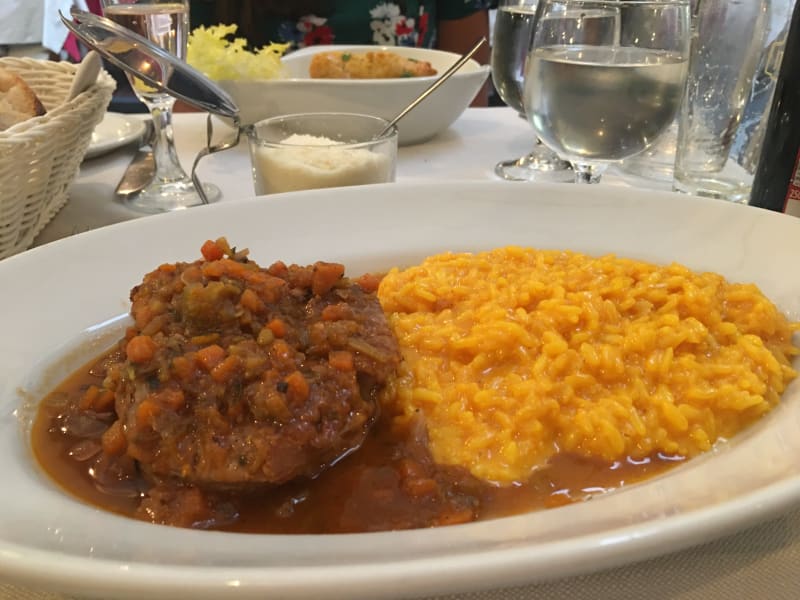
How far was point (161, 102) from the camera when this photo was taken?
2.73 meters

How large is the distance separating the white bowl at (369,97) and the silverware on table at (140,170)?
0.47 m

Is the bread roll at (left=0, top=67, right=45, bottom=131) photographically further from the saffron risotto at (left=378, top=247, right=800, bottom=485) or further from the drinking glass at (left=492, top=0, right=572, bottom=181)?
the drinking glass at (left=492, top=0, right=572, bottom=181)

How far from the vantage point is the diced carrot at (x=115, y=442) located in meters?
1.28

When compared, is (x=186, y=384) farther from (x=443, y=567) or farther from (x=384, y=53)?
(x=384, y=53)

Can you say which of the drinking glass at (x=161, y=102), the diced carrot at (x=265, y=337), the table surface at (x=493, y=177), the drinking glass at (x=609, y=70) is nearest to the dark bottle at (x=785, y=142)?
the drinking glass at (x=609, y=70)

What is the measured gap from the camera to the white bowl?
3.15 meters

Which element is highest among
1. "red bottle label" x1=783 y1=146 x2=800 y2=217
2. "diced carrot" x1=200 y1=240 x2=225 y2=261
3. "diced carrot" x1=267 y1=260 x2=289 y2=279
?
"red bottle label" x1=783 y1=146 x2=800 y2=217

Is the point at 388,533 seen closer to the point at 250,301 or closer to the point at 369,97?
the point at 250,301

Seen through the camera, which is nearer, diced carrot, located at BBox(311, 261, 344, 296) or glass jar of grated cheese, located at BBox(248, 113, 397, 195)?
diced carrot, located at BBox(311, 261, 344, 296)

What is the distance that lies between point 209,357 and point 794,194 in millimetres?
1801

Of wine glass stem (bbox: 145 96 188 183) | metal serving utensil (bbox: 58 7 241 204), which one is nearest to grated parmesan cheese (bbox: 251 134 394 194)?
metal serving utensil (bbox: 58 7 241 204)

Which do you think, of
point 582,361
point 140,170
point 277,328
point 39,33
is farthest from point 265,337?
point 39,33

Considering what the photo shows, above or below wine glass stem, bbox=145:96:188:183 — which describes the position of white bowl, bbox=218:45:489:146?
above

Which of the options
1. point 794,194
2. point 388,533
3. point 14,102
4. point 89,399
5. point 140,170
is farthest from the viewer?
point 140,170
